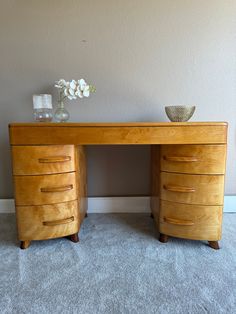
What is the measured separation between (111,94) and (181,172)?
0.74 meters

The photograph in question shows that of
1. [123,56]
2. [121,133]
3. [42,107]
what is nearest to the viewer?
[121,133]

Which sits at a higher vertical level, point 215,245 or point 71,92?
point 71,92

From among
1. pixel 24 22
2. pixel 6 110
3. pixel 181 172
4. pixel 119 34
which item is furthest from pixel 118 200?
pixel 24 22

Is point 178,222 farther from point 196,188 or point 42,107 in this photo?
point 42,107

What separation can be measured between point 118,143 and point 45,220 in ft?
1.84

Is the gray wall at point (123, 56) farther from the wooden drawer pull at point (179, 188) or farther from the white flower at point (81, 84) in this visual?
the wooden drawer pull at point (179, 188)

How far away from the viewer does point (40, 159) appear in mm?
1087

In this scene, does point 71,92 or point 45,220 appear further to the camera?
point 71,92

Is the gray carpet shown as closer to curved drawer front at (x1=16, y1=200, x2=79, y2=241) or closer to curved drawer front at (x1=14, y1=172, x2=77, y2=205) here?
curved drawer front at (x1=16, y1=200, x2=79, y2=241)

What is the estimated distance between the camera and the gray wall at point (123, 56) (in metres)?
1.40

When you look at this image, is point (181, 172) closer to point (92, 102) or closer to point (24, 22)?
point (92, 102)

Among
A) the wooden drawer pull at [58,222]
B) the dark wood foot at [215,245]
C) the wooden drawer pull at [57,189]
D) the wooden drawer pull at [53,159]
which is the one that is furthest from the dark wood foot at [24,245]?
the dark wood foot at [215,245]

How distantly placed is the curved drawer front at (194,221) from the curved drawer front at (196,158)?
7.6 inches

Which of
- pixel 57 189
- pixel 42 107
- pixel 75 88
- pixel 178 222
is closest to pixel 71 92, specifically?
pixel 75 88
